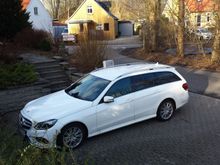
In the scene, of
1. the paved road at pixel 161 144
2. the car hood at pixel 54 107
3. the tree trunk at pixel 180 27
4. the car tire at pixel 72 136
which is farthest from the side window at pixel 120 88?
the tree trunk at pixel 180 27

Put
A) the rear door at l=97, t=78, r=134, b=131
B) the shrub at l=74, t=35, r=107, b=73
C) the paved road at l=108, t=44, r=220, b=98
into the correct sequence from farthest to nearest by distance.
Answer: the shrub at l=74, t=35, r=107, b=73 → the paved road at l=108, t=44, r=220, b=98 → the rear door at l=97, t=78, r=134, b=131

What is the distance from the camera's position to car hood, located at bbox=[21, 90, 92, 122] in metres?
6.89

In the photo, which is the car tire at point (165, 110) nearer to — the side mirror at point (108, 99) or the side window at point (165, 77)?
the side window at point (165, 77)

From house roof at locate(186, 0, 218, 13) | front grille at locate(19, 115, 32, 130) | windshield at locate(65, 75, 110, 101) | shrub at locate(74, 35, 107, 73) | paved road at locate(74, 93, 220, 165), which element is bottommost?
paved road at locate(74, 93, 220, 165)

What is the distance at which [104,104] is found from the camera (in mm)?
7391

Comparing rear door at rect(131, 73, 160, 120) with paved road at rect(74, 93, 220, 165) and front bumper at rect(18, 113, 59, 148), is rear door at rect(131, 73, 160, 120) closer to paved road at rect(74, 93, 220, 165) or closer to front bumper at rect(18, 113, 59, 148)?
paved road at rect(74, 93, 220, 165)

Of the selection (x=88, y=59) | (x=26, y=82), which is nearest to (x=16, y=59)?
(x=26, y=82)

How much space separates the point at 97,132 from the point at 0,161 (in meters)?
4.35

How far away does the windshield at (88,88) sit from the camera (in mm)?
7598

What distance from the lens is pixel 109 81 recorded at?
7781 millimetres

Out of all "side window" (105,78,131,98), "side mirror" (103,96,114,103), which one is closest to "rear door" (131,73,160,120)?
"side window" (105,78,131,98)

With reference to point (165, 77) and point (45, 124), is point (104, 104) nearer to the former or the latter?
point (45, 124)

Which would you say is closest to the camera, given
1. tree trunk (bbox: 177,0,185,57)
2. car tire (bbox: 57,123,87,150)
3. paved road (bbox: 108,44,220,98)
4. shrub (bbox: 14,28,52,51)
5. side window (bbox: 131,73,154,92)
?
car tire (bbox: 57,123,87,150)

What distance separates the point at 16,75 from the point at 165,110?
5380 millimetres
